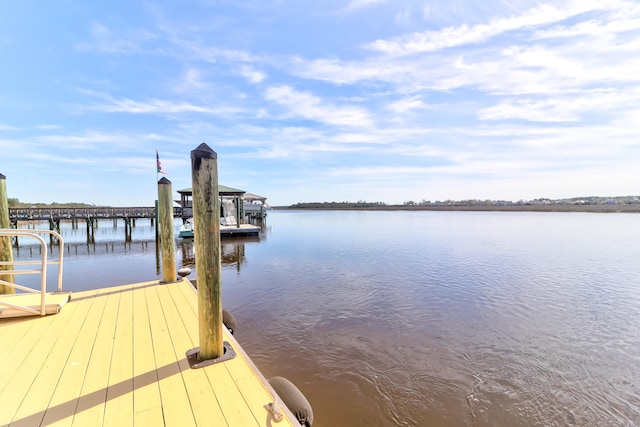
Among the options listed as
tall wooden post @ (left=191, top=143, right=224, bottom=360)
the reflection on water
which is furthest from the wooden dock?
the reflection on water

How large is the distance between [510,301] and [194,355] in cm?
857

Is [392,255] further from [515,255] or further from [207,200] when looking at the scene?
[207,200]

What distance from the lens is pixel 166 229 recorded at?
6137 mm

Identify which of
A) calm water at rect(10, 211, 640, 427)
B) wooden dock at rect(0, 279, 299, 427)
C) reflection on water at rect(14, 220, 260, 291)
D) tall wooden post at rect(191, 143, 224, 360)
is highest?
tall wooden post at rect(191, 143, 224, 360)

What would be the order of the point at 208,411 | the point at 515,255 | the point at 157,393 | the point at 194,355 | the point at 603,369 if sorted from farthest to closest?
the point at 515,255 < the point at 603,369 < the point at 194,355 < the point at 157,393 < the point at 208,411

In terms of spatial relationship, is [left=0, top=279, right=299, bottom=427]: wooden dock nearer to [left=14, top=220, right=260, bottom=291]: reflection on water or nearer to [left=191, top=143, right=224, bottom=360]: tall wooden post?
[left=191, top=143, right=224, bottom=360]: tall wooden post

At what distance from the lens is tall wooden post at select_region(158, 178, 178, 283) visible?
593cm

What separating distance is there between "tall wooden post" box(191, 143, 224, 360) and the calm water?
2.00 meters

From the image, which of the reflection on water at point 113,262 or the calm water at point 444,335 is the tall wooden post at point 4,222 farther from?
the reflection on water at point 113,262

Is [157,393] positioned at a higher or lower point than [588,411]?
higher

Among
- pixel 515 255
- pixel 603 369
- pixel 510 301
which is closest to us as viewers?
pixel 603 369

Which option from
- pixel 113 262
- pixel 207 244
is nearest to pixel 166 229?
pixel 207 244

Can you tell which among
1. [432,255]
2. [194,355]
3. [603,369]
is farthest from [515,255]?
[194,355]

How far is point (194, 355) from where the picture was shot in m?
3.19
